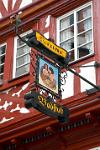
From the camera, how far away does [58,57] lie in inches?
427

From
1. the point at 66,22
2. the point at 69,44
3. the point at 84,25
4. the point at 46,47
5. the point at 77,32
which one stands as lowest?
the point at 46,47

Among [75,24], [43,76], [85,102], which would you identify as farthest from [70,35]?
[43,76]

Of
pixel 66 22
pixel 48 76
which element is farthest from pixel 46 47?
pixel 66 22

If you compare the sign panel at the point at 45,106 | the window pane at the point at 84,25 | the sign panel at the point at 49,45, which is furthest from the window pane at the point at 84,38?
the sign panel at the point at 45,106

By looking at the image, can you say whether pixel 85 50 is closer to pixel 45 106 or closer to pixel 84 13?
pixel 84 13

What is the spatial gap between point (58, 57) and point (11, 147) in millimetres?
4037

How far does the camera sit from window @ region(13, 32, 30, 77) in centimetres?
1496

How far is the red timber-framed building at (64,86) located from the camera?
12656 mm

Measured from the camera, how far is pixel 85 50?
1357 centimetres

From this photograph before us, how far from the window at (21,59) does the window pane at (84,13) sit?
1.78 metres

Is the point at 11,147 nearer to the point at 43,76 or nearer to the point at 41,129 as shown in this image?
the point at 41,129

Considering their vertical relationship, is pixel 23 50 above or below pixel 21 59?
above

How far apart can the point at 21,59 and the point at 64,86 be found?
7.65 feet

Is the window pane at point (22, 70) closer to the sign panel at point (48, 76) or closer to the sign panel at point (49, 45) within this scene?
the sign panel at point (48, 76)
